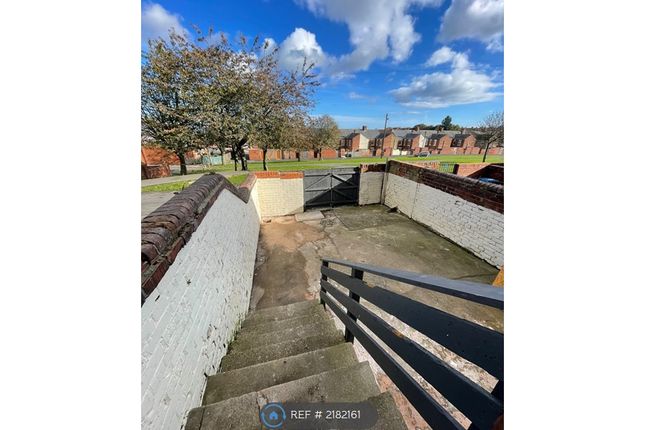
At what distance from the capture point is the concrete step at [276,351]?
7.17 feet

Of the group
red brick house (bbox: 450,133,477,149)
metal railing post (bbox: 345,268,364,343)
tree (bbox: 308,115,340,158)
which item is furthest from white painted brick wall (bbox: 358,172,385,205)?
red brick house (bbox: 450,133,477,149)

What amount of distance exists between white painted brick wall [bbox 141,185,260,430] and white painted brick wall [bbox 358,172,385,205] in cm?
788

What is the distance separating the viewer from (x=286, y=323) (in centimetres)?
293

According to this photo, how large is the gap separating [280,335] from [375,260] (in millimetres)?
3620

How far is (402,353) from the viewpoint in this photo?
3.93 feet

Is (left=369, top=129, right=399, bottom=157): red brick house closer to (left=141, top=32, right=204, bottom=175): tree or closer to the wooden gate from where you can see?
the wooden gate

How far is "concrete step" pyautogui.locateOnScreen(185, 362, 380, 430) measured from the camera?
133cm

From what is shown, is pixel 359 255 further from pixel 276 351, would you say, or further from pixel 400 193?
pixel 400 193

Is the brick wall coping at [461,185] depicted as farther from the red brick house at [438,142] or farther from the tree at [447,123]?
the tree at [447,123]

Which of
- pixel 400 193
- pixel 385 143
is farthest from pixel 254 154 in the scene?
pixel 400 193

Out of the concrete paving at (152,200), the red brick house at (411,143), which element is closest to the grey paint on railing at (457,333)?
the concrete paving at (152,200)
